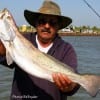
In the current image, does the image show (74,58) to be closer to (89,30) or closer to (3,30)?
(3,30)

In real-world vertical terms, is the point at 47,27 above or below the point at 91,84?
above

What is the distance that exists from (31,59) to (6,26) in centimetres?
48

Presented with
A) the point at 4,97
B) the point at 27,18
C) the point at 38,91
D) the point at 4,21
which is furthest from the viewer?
the point at 4,97

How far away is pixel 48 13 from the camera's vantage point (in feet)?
16.7

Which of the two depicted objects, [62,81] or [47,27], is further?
[47,27]

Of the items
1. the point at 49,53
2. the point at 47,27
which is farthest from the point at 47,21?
the point at 49,53

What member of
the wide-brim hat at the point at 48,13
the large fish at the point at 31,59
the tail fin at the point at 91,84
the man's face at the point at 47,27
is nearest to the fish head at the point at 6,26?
the large fish at the point at 31,59

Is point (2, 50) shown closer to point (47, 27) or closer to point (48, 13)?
point (47, 27)

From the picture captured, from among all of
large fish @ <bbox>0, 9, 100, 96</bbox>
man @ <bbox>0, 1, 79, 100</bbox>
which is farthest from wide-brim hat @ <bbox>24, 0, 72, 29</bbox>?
large fish @ <bbox>0, 9, 100, 96</bbox>

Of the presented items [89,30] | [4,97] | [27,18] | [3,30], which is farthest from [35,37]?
[89,30]

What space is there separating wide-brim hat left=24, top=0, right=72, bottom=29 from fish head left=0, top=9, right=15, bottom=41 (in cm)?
75

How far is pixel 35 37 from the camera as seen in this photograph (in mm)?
5148

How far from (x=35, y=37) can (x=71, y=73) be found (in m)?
0.80

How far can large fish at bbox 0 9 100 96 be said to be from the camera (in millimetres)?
4473
